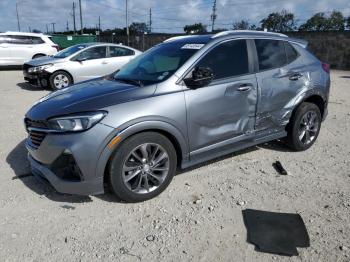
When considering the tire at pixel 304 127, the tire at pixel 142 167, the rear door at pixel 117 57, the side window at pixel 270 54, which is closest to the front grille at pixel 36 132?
the tire at pixel 142 167

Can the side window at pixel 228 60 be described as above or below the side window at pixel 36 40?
above

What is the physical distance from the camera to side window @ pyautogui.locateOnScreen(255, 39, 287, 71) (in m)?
4.70

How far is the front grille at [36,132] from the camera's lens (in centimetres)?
363

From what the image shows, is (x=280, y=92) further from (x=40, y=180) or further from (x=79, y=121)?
(x=40, y=180)

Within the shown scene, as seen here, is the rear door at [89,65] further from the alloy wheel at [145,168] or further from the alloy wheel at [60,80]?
the alloy wheel at [145,168]

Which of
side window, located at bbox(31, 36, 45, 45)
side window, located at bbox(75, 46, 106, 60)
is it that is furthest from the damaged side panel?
side window, located at bbox(31, 36, 45, 45)

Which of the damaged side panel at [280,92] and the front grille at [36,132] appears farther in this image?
the damaged side panel at [280,92]

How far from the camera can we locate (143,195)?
3.81 meters

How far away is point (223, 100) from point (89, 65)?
8.08 m

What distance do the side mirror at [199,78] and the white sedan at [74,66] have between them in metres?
7.78

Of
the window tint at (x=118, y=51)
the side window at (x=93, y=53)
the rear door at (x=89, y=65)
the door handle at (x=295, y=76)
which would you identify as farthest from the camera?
the window tint at (x=118, y=51)

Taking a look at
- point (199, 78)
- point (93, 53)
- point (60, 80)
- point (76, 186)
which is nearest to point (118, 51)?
point (93, 53)

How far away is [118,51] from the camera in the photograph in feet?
39.5

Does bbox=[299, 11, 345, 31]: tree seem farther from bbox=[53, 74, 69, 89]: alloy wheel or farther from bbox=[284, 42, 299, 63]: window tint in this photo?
bbox=[284, 42, 299, 63]: window tint
